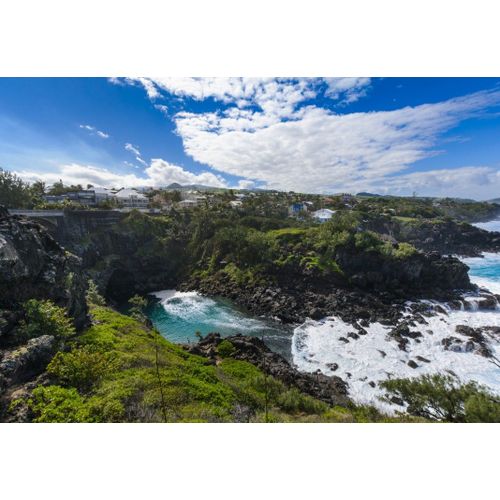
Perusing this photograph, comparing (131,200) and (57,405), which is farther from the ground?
(131,200)

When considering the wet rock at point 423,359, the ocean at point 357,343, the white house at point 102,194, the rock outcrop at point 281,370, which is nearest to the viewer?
the rock outcrop at point 281,370

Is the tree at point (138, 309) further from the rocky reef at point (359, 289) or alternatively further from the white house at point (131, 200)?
the white house at point (131, 200)

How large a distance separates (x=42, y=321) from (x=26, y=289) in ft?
8.81

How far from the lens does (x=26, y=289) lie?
1355 centimetres

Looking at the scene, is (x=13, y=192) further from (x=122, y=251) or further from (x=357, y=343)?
(x=357, y=343)

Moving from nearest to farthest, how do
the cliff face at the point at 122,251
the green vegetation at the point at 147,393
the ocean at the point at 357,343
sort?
the green vegetation at the point at 147,393
the ocean at the point at 357,343
the cliff face at the point at 122,251

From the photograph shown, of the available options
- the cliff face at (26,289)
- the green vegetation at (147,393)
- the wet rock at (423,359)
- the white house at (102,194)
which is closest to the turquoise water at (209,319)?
the green vegetation at (147,393)

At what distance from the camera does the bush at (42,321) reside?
11.9 m

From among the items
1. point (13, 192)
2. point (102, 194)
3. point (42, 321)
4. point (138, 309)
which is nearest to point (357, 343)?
point (138, 309)

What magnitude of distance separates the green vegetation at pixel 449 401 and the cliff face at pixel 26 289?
1681cm

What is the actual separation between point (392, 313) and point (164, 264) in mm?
40125

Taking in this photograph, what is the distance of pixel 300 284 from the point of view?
126 feet

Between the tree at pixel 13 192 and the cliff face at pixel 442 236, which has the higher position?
the tree at pixel 13 192

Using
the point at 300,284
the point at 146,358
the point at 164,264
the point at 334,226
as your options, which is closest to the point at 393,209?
the point at 334,226
